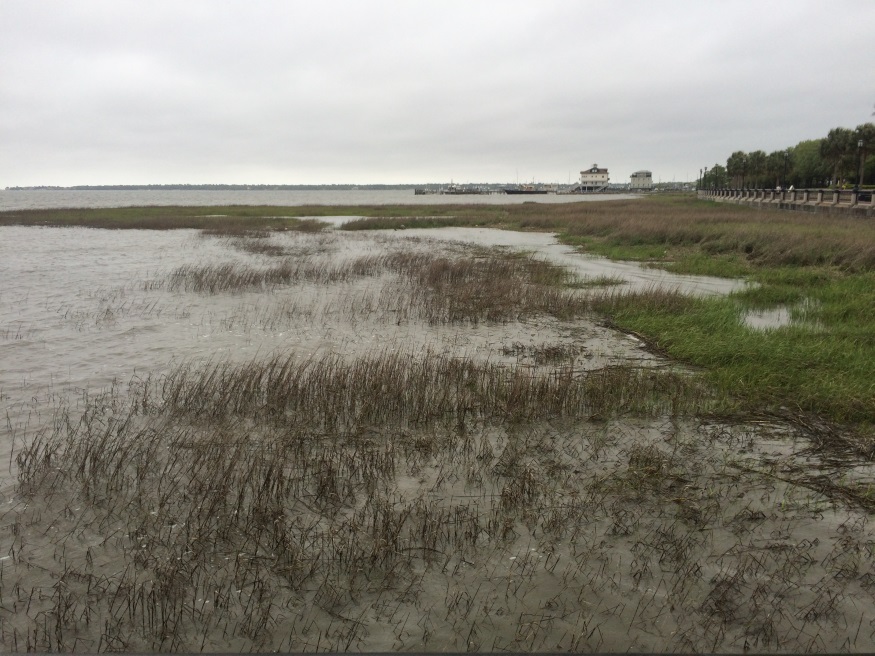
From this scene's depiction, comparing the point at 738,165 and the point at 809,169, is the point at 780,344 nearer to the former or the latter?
the point at 809,169

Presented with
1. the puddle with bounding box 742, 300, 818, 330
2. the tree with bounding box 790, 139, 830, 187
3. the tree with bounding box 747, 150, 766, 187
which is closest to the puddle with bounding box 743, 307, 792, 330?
the puddle with bounding box 742, 300, 818, 330

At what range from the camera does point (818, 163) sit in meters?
96.0

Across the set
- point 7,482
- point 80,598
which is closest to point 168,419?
point 7,482

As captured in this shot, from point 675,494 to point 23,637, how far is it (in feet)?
20.4

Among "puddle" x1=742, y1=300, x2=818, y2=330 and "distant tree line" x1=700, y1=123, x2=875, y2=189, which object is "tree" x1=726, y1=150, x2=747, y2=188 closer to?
"distant tree line" x1=700, y1=123, x2=875, y2=189

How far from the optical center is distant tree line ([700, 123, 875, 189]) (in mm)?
68312

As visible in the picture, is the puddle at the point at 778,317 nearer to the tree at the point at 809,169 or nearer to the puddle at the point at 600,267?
the puddle at the point at 600,267

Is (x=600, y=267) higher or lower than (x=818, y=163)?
lower

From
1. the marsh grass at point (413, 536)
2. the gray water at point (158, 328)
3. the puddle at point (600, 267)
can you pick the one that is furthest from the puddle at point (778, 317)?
the marsh grass at point (413, 536)

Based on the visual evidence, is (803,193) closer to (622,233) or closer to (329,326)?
(622,233)

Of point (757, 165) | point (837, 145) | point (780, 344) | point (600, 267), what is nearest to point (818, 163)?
point (757, 165)

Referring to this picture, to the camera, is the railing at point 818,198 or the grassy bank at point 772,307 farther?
the railing at point 818,198

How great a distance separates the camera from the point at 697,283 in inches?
814

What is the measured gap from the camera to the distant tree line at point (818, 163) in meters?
68.3
